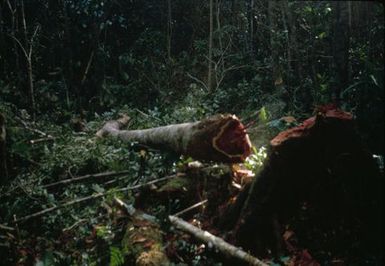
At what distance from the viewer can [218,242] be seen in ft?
12.4

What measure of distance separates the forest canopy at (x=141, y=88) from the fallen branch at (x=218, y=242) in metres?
0.16

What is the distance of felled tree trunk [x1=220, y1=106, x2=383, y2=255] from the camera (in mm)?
3447

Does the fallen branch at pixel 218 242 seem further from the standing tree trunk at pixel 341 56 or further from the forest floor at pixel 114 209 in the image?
the standing tree trunk at pixel 341 56

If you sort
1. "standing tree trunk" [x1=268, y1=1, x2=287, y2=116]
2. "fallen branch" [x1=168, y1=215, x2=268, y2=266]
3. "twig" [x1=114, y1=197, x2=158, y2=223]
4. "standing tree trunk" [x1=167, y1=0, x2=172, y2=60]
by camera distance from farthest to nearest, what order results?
"standing tree trunk" [x1=167, y1=0, x2=172, y2=60], "standing tree trunk" [x1=268, y1=1, x2=287, y2=116], "twig" [x1=114, y1=197, x2=158, y2=223], "fallen branch" [x1=168, y1=215, x2=268, y2=266]

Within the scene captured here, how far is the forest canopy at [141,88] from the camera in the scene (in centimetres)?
486

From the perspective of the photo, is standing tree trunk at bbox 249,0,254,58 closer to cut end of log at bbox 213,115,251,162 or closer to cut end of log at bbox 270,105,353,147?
cut end of log at bbox 213,115,251,162

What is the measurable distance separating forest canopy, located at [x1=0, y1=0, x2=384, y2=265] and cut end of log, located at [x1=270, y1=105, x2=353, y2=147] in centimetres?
18

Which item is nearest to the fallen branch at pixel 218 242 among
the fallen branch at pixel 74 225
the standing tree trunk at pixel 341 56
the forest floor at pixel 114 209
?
the forest floor at pixel 114 209

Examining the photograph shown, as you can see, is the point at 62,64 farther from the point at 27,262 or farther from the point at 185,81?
the point at 27,262

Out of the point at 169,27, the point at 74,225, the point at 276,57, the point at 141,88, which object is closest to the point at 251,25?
the point at 276,57

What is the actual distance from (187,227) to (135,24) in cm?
1311

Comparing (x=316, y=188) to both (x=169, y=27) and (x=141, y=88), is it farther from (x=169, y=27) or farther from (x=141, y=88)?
(x=169, y=27)

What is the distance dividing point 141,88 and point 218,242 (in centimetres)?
1106

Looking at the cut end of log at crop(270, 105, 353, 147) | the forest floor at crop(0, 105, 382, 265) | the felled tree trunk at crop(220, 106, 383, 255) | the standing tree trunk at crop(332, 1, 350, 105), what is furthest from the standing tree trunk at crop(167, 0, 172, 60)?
the cut end of log at crop(270, 105, 353, 147)
